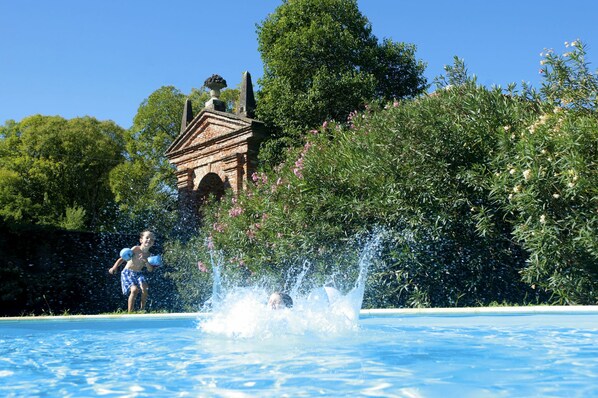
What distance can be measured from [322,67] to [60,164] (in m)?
18.9

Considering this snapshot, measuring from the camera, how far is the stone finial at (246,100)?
20.2 m

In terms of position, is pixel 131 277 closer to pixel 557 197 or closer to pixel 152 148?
pixel 557 197

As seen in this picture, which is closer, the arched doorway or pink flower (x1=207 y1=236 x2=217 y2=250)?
pink flower (x1=207 y1=236 x2=217 y2=250)

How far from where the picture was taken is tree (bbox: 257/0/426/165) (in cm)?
1956

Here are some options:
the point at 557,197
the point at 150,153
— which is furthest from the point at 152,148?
the point at 557,197

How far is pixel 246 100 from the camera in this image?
66.6ft

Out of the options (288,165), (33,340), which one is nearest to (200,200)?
(288,165)

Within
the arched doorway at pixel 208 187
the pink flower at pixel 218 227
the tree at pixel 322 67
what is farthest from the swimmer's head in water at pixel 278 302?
the arched doorway at pixel 208 187

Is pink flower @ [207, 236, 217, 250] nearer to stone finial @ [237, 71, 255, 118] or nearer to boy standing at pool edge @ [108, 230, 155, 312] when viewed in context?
boy standing at pool edge @ [108, 230, 155, 312]

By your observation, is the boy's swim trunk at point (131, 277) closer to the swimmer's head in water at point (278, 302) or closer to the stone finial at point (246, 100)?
the swimmer's head in water at point (278, 302)

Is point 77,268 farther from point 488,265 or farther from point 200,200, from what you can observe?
point 488,265

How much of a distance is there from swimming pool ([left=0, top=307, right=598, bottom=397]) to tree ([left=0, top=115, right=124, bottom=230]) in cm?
2633

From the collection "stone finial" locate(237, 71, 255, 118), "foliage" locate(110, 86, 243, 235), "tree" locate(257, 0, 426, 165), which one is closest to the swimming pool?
"tree" locate(257, 0, 426, 165)

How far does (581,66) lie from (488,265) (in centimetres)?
346
